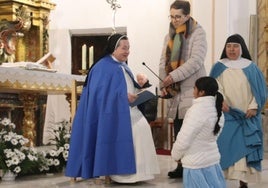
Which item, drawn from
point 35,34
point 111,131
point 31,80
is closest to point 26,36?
point 35,34

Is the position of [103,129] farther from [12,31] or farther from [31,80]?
[12,31]

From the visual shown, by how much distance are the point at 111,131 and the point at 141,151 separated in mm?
377

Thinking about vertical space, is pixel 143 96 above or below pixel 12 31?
below

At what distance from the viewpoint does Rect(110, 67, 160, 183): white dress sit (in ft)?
16.4

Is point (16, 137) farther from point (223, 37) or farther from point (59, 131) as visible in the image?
point (223, 37)

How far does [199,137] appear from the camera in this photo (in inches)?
160

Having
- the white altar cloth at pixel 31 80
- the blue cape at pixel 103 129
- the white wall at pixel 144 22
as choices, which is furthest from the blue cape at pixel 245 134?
the white wall at pixel 144 22

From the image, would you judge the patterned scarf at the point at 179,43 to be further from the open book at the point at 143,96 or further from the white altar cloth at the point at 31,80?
the white altar cloth at the point at 31,80

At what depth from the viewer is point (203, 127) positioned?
13.3ft

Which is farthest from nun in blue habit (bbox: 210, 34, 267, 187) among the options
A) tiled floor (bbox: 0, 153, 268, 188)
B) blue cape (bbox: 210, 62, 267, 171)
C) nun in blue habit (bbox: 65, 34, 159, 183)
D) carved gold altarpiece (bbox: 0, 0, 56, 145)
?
carved gold altarpiece (bbox: 0, 0, 56, 145)

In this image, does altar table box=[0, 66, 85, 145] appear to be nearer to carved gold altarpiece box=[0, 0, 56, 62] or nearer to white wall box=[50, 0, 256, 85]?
carved gold altarpiece box=[0, 0, 56, 62]

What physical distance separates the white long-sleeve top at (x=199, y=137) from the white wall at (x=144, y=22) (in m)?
5.17

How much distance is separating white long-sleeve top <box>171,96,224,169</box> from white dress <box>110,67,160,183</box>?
0.93 metres

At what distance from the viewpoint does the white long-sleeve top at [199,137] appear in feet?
13.1
